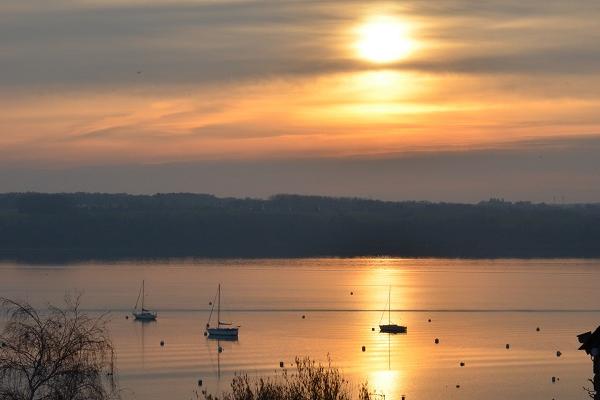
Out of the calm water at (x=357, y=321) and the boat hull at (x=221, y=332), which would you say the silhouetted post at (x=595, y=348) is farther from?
the boat hull at (x=221, y=332)

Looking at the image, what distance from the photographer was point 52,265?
16575 cm

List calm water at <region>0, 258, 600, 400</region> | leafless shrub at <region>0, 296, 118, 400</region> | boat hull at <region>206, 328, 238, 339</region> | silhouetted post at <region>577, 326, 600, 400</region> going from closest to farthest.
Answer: silhouetted post at <region>577, 326, 600, 400</region>, leafless shrub at <region>0, 296, 118, 400</region>, calm water at <region>0, 258, 600, 400</region>, boat hull at <region>206, 328, 238, 339</region>

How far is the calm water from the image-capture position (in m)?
59.1

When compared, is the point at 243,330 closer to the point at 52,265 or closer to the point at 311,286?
the point at 311,286

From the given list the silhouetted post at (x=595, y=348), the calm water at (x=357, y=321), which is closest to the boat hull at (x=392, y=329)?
the calm water at (x=357, y=321)

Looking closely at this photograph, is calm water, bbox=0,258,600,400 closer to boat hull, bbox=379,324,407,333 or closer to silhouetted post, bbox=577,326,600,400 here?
boat hull, bbox=379,324,407,333

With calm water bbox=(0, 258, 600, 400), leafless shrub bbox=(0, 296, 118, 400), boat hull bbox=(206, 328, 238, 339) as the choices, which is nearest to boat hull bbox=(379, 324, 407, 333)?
calm water bbox=(0, 258, 600, 400)

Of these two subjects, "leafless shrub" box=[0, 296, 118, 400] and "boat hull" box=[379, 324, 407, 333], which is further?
"boat hull" box=[379, 324, 407, 333]

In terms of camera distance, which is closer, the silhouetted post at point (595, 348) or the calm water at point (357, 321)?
the silhouetted post at point (595, 348)

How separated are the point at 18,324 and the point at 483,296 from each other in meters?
96.5

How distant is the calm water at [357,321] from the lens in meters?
59.1

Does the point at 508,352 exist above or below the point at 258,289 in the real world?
below

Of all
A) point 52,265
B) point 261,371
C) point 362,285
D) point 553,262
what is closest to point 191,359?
point 261,371

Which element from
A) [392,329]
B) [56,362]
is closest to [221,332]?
[392,329]
